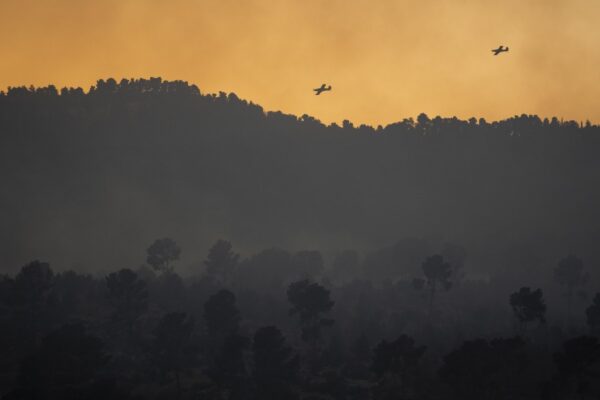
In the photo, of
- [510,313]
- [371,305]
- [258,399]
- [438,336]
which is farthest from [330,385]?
[510,313]

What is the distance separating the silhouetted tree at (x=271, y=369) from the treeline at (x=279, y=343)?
7.2 inches

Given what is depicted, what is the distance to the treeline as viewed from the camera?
304 feet

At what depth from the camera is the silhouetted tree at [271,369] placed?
98.6 metres

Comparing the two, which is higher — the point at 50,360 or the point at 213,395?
the point at 50,360

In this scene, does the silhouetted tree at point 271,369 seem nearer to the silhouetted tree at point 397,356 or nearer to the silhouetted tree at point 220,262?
the silhouetted tree at point 397,356

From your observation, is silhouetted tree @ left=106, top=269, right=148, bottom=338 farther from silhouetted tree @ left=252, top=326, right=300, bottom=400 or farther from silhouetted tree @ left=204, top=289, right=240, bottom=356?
silhouetted tree @ left=252, top=326, right=300, bottom=400

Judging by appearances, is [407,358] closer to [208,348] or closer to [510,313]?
[208,348]

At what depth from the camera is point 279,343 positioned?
101062mm

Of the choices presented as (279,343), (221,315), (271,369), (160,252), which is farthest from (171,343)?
(160,252)

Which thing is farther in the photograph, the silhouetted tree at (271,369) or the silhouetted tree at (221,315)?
the silhouetted tree at (221,315)

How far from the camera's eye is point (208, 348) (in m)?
122

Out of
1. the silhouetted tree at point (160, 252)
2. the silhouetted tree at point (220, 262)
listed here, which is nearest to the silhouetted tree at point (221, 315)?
Answer: the silhouetted tree at point (220, 262)

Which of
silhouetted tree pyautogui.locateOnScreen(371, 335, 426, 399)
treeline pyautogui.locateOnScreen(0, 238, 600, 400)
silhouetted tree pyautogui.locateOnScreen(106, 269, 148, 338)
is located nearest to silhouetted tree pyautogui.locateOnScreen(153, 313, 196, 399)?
treeline pyautogui.locateOnScreen(0, 238, 600, 400)

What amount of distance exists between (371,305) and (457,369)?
70.4 metres
